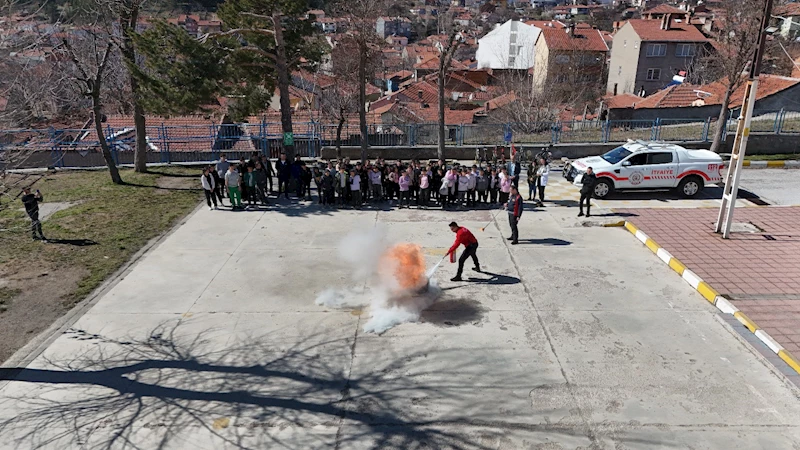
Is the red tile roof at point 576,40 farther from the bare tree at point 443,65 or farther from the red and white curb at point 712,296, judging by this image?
the red and white curb at point 712,296

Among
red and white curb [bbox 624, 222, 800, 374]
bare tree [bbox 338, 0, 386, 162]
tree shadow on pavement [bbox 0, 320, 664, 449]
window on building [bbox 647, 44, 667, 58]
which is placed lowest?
tree shadow on pavement [bbox 0, 320, 664, 449]

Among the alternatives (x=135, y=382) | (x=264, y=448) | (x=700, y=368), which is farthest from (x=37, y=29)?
(x=700, y=368)

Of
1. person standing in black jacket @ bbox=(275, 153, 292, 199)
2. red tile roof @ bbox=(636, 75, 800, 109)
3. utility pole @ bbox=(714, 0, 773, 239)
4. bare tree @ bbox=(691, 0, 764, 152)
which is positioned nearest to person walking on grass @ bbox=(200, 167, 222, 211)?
person standing in black jacket @ bbox=(275, 153, 292, 199)

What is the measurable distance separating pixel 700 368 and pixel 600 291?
2637 millimetres

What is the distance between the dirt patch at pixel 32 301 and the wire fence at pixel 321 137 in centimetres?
1098

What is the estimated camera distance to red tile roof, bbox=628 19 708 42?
54.3 m

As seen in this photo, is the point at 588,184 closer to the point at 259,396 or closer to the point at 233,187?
the point at 233,187

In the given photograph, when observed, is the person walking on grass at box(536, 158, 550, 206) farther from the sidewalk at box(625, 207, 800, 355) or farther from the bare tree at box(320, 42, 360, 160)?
the bare tree at box(320, 42, 360, 160)

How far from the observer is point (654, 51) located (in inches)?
2160

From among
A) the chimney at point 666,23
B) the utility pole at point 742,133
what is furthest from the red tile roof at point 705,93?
the utility pole at point 742,133

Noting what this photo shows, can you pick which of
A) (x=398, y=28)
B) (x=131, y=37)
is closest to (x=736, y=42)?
(x=131, y=37)

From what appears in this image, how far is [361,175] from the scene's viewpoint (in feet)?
51.7

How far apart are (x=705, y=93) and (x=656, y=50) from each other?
77.0 ft

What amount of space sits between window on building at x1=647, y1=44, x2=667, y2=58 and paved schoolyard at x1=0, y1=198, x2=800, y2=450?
168 ft
